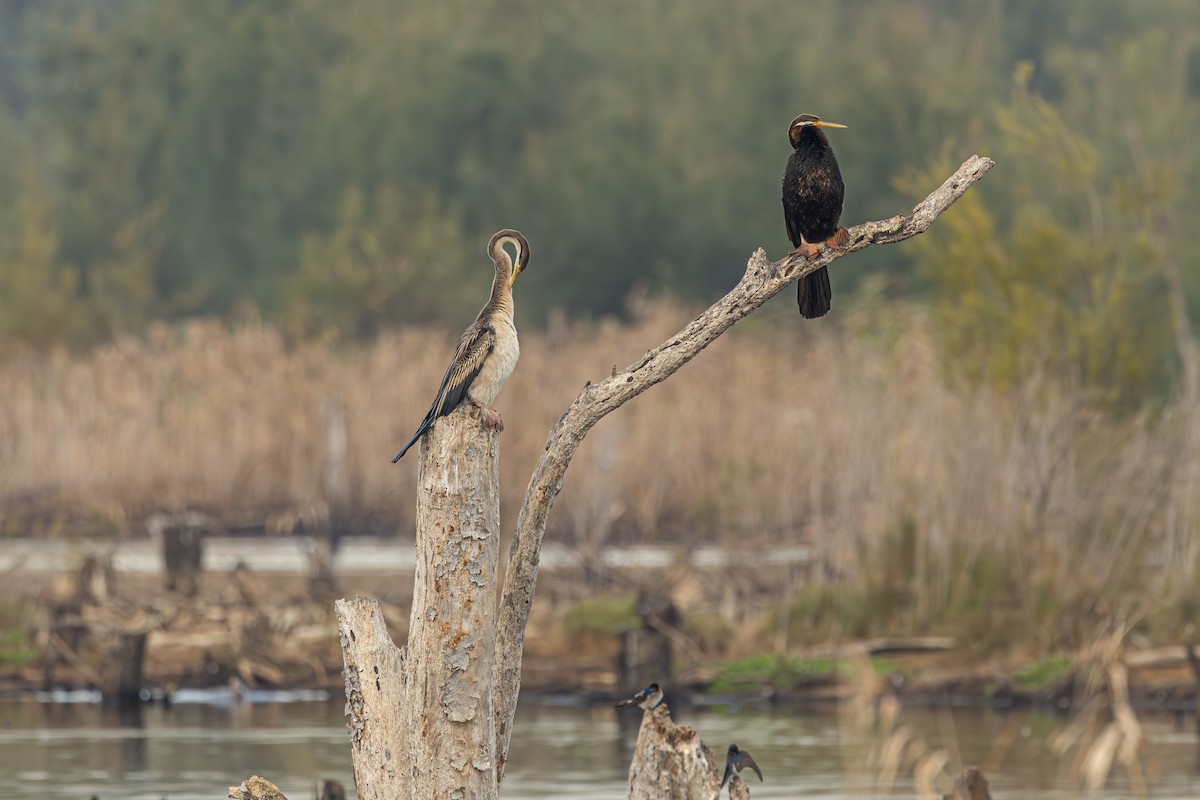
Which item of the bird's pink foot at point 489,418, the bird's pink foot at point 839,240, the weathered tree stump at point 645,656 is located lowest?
the weathered tree stump at point 645,656

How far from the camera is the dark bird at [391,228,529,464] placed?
7910 mm

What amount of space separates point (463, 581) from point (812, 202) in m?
2.02

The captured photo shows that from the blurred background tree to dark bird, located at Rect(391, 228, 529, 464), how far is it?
2557 cm

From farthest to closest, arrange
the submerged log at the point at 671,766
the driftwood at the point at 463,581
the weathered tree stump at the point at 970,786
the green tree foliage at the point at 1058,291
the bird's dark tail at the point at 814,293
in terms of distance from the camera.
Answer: the green tree foliage at the point at 1058,291
the weathered tree stump at the point at 970,786
the submerged log at the point at 671,766
the bird's dark tail at the point at 814,293
the driftwood at the point at 463,581

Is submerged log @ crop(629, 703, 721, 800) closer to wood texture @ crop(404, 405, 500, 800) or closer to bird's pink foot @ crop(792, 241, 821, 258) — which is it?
wood texture @ crop(404, 405, 500, 800)

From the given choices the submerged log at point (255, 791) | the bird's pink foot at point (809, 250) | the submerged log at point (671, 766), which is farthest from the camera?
the submerged log at point (671, 766)

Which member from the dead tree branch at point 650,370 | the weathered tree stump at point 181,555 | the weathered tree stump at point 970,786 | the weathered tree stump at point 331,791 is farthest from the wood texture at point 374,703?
the weathered tree stump at point 181,555

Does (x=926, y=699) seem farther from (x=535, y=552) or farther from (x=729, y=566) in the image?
(x=535, y=552)

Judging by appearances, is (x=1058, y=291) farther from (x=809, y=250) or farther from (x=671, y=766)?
(x=809, y=250)

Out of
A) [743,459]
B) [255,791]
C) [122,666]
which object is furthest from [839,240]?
[743,459]

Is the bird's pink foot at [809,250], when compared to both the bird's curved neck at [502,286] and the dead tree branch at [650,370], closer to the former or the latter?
the dead tree branch at [650,370]

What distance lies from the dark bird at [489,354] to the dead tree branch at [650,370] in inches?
10.2

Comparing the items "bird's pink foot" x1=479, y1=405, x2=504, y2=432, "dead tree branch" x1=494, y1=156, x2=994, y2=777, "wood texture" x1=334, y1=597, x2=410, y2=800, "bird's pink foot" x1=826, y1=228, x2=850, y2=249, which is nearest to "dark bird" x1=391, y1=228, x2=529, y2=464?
"bird's pink foot" x1=479, y1=405, x2=504, y2=432

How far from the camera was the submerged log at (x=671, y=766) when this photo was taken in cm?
888
